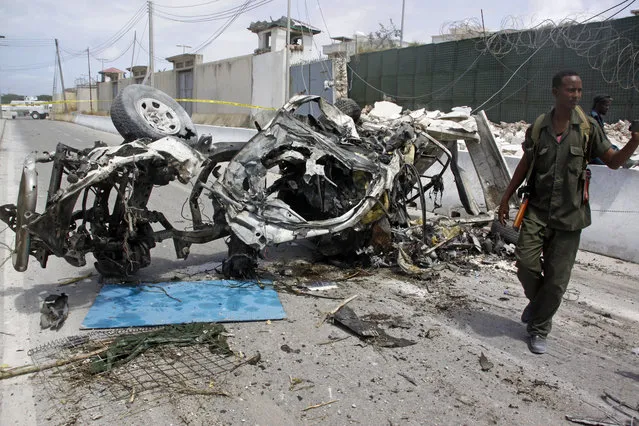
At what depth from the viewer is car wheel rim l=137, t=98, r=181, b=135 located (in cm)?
543

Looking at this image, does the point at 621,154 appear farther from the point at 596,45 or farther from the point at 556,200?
the point at 596,45

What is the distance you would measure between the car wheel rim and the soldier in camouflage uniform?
382cm

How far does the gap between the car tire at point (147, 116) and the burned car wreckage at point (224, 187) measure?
0.02 m

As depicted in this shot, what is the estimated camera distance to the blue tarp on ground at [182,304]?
414 cm

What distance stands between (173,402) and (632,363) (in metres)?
3.31

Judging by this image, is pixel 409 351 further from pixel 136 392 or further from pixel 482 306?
pixel 136 392

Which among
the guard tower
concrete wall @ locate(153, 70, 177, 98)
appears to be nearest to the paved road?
the guard tower

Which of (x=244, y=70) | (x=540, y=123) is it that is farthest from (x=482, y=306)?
(x=244, y=70)

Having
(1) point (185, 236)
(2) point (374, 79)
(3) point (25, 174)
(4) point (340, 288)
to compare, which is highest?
(2) point (374, 79)

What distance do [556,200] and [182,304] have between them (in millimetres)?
3332

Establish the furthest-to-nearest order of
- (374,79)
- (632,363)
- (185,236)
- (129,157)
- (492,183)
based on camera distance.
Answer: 1. (374,79)
2. (492,183)
3. (185,236)
4. (129,157)
5. (632,363)

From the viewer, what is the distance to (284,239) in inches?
185

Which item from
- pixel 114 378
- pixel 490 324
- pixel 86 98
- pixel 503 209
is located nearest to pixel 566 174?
pixel 503 209

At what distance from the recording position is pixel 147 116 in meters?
5.49
